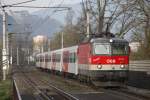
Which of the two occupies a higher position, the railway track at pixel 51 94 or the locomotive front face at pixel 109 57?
the locomotive front face at pixel 109 57

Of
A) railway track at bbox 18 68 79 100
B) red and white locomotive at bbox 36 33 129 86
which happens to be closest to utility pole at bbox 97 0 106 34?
railway track at bbox 18 68 79 100

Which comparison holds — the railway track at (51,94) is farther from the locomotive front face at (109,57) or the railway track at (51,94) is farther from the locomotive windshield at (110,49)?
the locomotive windshield at (110,49)

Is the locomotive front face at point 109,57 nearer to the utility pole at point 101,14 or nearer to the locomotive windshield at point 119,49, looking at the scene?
the locomotive windshield at point 119,49

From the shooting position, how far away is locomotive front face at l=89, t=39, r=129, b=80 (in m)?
28.4

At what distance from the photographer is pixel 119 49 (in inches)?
1142

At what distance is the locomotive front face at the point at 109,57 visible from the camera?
28422 mm

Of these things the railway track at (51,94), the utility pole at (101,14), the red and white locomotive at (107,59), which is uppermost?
the utility pole at (101,14)

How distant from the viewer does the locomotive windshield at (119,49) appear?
28906mm

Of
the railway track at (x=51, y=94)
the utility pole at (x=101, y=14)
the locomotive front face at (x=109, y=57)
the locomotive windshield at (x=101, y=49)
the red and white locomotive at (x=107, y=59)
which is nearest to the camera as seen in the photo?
the railway track at (x=51, y=94)

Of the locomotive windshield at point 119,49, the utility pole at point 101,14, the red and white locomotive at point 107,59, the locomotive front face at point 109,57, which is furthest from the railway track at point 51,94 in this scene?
the utility pole at point 101,14

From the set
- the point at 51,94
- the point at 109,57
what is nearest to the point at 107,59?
the point at 109,57

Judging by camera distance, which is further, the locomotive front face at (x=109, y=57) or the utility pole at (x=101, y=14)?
the utility pole at (x=101, y=14)

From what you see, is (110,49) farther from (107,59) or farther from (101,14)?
(101,14)

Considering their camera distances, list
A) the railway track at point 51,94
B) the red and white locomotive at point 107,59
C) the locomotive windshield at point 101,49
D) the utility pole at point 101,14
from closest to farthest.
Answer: the railway track at point 51,94 → the red and white locomotive at point 107,59 → the locomotive windshield at point 101,49 → the utility pole at point 101,14
